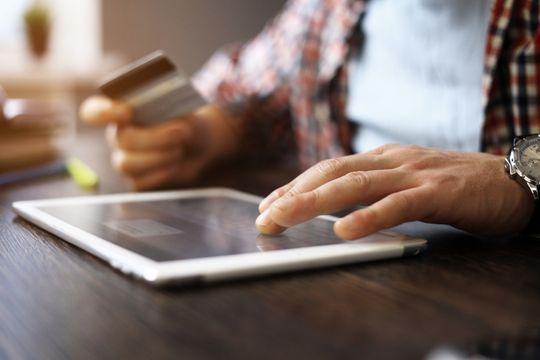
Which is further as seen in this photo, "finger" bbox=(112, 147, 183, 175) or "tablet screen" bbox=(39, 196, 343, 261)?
"finger" bbox=(112, 147, 183, 175)

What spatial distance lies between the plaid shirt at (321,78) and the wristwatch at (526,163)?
273 millimetres

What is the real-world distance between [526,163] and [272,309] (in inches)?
14.4

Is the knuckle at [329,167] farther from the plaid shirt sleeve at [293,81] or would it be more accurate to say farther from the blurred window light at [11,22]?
the blurred window light at [11,22]

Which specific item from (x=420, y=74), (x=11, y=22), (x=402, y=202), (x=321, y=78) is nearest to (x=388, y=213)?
(x=402, y=202)

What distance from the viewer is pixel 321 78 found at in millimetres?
1271

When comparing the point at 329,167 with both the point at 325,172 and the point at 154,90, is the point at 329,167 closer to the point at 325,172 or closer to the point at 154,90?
the point at 325,172

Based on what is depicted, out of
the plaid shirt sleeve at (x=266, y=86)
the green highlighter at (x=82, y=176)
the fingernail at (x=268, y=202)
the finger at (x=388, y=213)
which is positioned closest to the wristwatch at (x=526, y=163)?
the finger at (x=388, y=213)

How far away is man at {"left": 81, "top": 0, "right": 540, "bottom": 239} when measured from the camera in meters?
0.63

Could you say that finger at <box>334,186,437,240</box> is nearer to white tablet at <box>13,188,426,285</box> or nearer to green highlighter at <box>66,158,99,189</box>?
white tablet at <box>13,188,426,285</box>

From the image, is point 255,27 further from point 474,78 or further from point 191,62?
point 474,78

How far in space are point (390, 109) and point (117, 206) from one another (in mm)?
545

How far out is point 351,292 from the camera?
18.8 inches

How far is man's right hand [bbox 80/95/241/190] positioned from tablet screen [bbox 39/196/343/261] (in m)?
0.23

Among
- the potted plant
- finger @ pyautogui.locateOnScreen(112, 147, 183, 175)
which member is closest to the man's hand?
finger @ pyautogui.locateOnScreen(112, 147, 183, 175)
